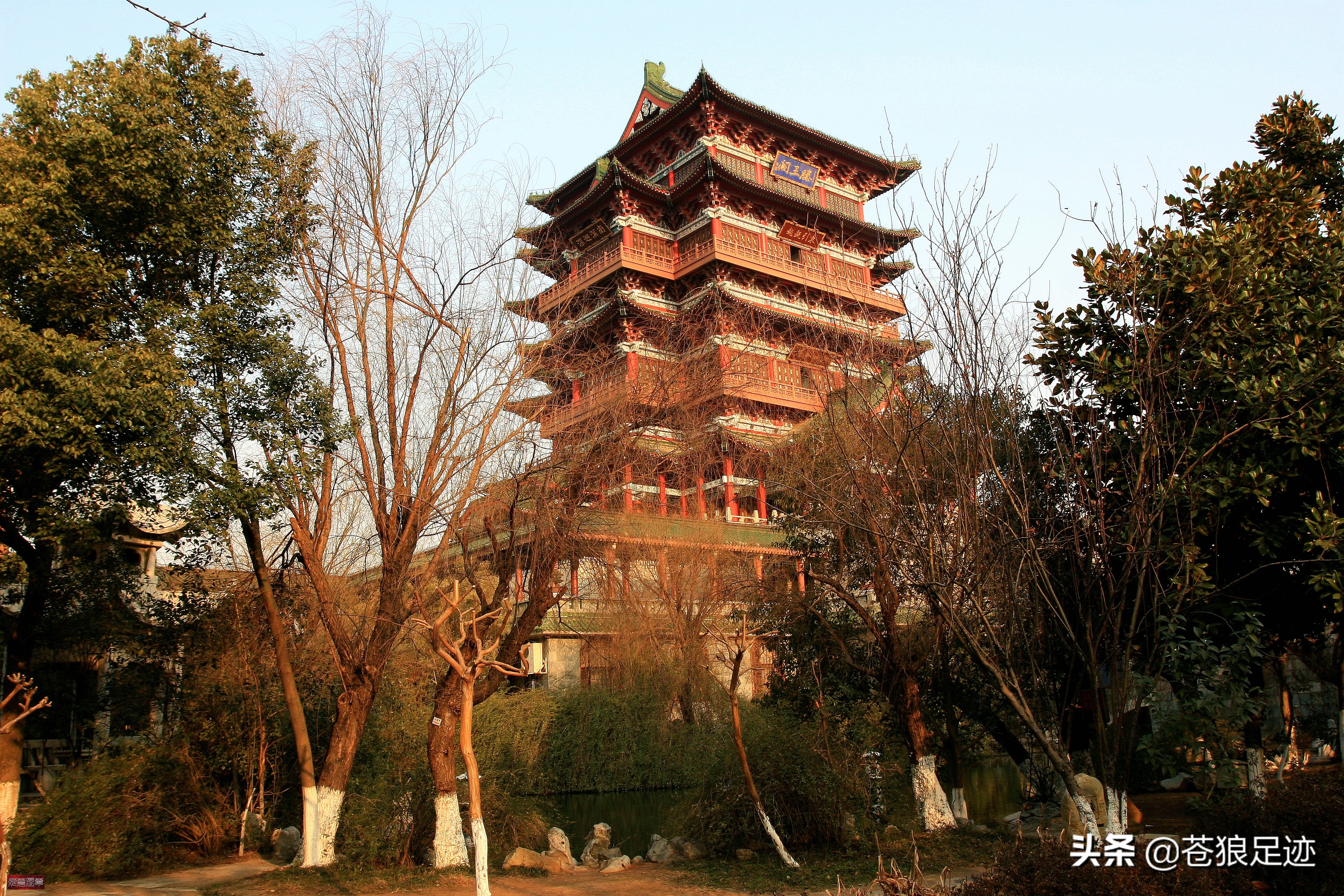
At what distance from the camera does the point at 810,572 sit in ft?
29.1

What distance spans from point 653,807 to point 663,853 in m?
6.35

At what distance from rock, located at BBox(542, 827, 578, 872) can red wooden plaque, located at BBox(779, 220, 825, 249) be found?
62.5ft

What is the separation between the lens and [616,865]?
31.2ft

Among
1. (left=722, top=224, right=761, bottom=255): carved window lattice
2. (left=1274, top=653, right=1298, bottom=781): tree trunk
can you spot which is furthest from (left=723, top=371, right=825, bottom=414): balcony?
(left=1274, top=653, right=1298, bottom=781): tree trunk

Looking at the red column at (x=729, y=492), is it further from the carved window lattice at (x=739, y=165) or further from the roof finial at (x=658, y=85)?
the roof finial at (x=658, y=85)

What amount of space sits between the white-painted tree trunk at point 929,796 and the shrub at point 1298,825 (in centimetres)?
388

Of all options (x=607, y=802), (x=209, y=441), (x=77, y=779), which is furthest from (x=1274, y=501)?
(x=607, y=802)

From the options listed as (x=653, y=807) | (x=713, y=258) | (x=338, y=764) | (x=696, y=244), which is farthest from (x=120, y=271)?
(x=696, y=244)

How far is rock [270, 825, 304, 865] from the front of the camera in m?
9.16

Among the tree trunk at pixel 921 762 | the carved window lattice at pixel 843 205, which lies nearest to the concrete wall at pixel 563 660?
the tree trunk at pixel 921 762

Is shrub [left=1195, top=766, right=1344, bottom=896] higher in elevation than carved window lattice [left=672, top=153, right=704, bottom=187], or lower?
lower

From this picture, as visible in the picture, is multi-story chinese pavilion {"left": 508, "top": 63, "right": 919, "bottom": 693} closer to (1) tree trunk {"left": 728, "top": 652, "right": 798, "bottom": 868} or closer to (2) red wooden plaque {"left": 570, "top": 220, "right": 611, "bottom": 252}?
(2) red wooden plaque {"left": 570, "top": 220, "right": 611, "bottom": 252}

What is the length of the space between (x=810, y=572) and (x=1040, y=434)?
263cm

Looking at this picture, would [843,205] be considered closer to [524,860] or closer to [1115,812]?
[524,860]
